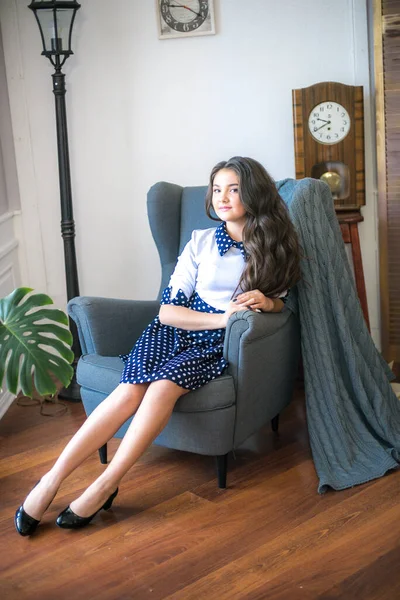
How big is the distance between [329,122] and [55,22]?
3.75 feet

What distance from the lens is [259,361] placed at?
2389 mm

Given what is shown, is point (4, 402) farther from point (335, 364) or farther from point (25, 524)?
point (335, 364)

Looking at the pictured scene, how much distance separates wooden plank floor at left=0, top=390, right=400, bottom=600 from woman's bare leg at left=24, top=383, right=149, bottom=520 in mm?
98

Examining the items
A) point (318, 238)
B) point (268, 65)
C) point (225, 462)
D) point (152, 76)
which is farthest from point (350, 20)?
point (225, 462)

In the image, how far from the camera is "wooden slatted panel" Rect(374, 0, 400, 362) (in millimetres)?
3029

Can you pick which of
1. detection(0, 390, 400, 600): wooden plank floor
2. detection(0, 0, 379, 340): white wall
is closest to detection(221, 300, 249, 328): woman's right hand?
detection(0, 390, 400, 600): wooden plank floor

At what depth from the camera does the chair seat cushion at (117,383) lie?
7.61 ft

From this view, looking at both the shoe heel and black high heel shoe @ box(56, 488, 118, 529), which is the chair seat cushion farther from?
black high heel shoe @ box(56, 488, 118, 529)

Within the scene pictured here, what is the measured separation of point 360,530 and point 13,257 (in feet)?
6.59

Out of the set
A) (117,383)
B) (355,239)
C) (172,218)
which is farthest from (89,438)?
(355,239)

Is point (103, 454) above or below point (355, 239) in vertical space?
below

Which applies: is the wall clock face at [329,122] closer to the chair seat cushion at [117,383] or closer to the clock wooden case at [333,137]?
the clock wooden case at [333,137]

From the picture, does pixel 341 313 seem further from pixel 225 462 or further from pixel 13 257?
pixel 13 257

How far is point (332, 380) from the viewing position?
8.34ft
